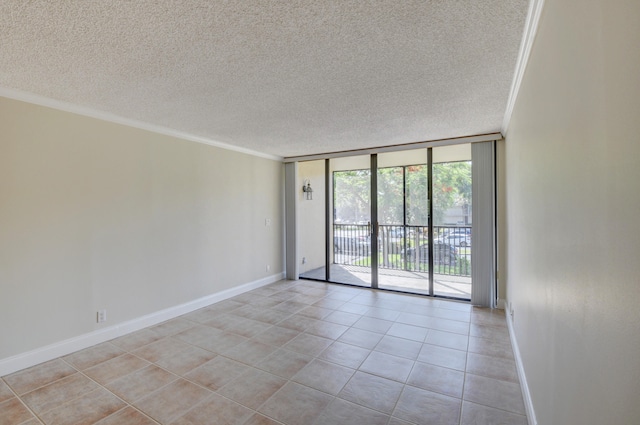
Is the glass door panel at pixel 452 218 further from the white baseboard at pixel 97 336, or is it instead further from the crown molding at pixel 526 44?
the white baseboard at pixel 97 336

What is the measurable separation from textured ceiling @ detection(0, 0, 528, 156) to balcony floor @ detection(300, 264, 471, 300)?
2.75 meters

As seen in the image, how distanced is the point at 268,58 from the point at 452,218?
12.7 ft

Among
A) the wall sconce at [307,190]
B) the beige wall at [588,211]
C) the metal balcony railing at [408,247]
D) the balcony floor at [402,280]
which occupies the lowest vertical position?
the balcony floor at [402,280]

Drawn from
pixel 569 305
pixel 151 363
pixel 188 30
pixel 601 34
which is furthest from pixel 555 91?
pixel 151 363

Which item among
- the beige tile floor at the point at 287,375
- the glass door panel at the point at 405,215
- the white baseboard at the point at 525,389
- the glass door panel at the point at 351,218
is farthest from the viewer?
the glass door panel at the point at 351,218

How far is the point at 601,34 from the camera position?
789mm

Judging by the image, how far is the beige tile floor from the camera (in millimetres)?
2051

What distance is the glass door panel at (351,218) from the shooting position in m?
6.17

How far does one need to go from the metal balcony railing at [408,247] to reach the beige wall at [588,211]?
3688 mm

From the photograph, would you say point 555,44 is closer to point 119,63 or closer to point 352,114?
point 352,114

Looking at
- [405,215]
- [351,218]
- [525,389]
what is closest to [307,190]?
[351,218]

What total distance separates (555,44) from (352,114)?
2.08 m

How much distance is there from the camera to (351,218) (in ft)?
21.0

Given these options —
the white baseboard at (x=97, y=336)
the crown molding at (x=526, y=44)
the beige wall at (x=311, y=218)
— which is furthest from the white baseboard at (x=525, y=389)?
the beige wall at (x=311, y=218)
